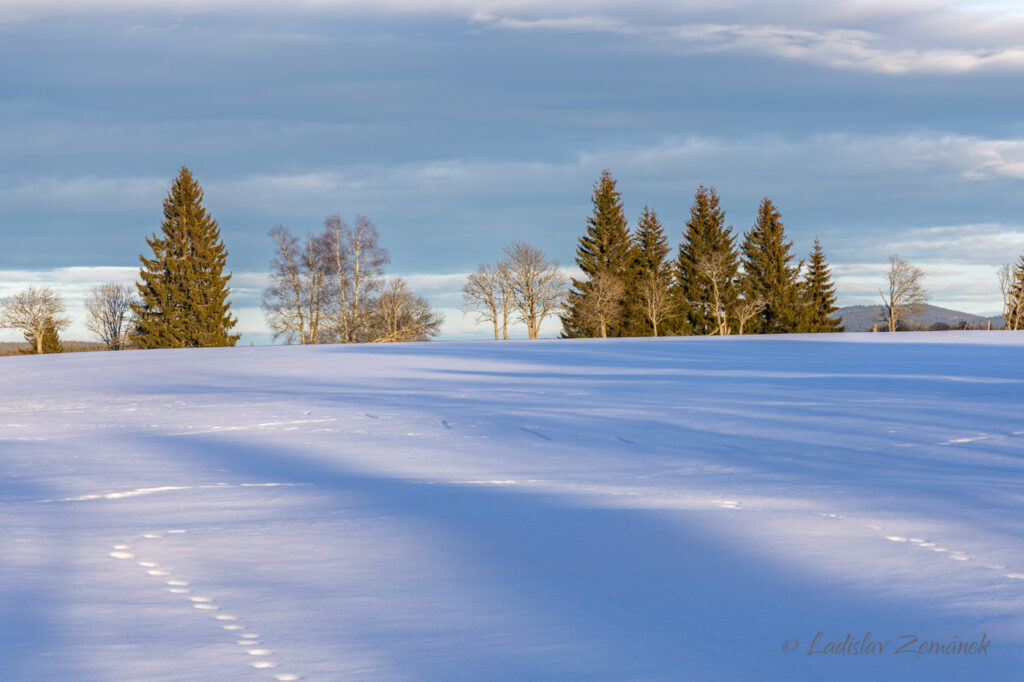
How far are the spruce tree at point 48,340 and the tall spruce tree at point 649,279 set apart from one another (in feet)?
129

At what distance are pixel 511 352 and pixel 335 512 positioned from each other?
16.7 meters

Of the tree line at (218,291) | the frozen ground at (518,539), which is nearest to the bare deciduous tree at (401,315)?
the tree line at (218,291)

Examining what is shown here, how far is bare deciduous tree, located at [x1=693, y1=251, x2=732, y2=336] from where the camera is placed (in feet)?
206

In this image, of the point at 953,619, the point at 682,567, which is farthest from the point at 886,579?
the point at 682,567

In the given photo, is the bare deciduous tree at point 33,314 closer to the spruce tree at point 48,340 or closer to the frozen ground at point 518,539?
the spruce tree at point 48,340

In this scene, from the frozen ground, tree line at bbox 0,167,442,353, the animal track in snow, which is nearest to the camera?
the animal track in snow

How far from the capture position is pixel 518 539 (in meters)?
5.20

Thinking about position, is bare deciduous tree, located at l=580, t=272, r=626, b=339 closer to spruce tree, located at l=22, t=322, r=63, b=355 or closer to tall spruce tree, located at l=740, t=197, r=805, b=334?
tall spruce tree, located at l=740, t=197, r=805, b=334

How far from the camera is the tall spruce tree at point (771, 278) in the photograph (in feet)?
212

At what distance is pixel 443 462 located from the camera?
7922 millimetres

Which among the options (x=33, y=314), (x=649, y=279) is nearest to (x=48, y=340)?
(x=33, y=314)

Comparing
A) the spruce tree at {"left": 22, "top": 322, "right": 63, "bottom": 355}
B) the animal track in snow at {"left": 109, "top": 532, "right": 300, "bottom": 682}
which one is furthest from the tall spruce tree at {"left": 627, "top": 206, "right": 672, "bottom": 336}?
the animal track in snow at {"left": 109, "top": 532, "right": 300, "bottom": 682}

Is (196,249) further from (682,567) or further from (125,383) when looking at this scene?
(682,567)

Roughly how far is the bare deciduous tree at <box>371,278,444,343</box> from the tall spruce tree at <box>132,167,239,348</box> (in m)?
8.76
